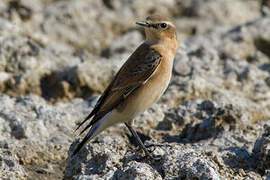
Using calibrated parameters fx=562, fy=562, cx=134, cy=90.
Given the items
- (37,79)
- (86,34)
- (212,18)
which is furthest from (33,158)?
(212,18)

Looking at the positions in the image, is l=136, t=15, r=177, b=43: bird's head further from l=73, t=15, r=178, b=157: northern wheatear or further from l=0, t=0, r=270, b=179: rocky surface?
l=0, t=0, r=270, b=179: rocky surface

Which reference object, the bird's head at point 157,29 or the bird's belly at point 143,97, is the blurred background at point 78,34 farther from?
the bird's belly at point 143,97

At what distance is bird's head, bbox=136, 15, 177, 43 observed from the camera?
24.0ft

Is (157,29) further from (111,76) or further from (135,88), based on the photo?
(111,76)

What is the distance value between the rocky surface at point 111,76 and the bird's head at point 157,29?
3.60 ft

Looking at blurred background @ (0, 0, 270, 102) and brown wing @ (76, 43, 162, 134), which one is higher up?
blurred background @ (0, 0, 270, 102)

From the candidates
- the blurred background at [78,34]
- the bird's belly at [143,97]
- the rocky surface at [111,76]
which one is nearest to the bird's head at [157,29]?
the bird's belly at [143,97]

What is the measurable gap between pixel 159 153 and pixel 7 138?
209 cm

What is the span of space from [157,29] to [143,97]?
1086 millimetres

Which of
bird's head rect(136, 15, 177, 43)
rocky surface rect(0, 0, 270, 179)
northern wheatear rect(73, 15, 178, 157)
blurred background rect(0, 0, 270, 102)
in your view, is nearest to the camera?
rocky surface rect(0, 0, 270, 179)

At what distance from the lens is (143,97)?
265 inches

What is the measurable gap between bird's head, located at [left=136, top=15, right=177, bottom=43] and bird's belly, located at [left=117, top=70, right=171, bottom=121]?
73 centimetres

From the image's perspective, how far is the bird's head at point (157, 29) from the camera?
24.0ft

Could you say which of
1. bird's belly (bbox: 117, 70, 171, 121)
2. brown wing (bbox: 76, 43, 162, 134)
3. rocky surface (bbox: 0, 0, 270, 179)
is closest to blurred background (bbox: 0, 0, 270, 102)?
rocky surface (bbox: 0, 0, 270, 179)
